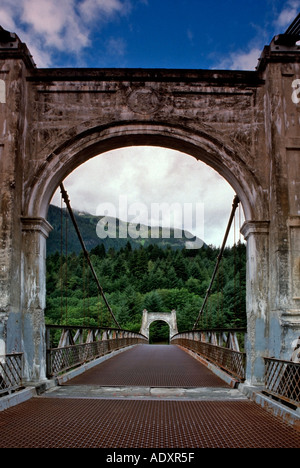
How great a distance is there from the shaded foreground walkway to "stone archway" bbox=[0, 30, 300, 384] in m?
0.77

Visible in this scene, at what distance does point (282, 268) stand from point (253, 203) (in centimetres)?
84

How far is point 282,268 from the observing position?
185 inches

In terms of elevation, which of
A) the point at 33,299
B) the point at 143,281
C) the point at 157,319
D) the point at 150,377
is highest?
the point at 143,281

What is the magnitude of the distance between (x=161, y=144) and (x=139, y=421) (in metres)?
3.52

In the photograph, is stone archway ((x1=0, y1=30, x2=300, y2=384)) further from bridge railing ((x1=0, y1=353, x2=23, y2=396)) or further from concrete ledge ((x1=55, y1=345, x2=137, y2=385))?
concrete ledge ((x1=55, y1=345, x2=137, y2=385))

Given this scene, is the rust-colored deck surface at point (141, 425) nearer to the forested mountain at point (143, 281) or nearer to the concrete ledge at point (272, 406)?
the concrete ledge at point (272, 406)

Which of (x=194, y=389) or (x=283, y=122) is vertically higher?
(x=283, y=122)

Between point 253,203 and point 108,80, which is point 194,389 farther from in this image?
point 108,80

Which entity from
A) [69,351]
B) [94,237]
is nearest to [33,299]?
[69,351]

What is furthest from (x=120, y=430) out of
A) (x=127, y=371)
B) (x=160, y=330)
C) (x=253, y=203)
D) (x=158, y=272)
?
(x=158, y=272)

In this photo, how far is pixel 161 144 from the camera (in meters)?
5.76

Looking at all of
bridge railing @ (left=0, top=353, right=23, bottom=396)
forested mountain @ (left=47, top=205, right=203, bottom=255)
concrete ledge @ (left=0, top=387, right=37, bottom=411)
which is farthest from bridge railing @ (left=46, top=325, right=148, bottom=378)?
forested mountain @ (left=47, top=205, right=203, bottom=255)

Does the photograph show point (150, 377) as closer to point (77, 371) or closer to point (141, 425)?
point (77, 371)

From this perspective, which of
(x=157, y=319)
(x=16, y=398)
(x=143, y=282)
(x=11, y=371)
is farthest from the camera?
(x=143, y=282)
